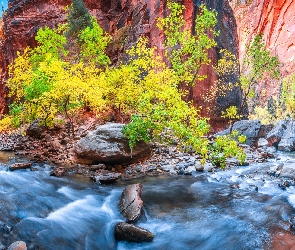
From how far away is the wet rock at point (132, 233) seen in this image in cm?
647

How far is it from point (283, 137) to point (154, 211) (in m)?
16.9

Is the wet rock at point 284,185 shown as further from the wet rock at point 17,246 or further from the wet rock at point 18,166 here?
the wet rock at point 18,166

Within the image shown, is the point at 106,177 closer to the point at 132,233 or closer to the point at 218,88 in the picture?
the point at 132,233

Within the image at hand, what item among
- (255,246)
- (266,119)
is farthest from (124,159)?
(266,119)

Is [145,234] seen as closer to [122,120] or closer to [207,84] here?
[122,120]

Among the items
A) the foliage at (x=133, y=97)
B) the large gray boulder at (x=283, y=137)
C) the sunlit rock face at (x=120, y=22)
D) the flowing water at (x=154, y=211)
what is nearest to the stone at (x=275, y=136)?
the large gray boulder at (x=283, y=137)

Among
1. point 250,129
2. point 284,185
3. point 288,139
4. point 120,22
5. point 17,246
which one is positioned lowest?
point 288,139

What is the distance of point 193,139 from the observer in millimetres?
8914

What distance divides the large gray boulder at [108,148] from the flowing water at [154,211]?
5.42 feet

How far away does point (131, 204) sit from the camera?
311 inches

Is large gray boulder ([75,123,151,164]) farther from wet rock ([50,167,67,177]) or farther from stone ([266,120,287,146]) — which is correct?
stone ([266,120,287,146])

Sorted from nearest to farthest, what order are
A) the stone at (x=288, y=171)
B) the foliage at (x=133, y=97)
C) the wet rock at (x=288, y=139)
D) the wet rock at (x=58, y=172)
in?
the foliage at (x=133, y=97) → the wet rock at (x=58, y=172) → the stone at (x=288, y=171) → the wet rock at (x=288, y=139)

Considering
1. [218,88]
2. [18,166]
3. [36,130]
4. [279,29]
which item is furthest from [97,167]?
[279,29]

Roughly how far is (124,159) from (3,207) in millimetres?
6117
